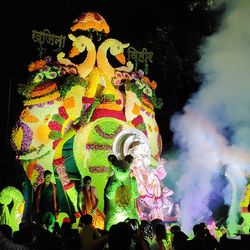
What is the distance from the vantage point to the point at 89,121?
11.1 meters

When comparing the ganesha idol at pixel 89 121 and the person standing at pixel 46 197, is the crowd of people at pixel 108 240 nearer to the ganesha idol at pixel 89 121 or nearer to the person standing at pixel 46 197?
the person standing at pixel 46 197

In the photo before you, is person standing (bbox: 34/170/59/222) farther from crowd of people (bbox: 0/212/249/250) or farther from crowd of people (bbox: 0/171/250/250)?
crowd of people (bbox: 0/212/249/250)

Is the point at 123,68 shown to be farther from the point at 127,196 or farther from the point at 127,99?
the point at 127,196

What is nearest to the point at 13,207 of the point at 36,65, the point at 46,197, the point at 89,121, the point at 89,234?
the point at 46,197

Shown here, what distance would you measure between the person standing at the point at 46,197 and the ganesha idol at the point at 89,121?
0.59m

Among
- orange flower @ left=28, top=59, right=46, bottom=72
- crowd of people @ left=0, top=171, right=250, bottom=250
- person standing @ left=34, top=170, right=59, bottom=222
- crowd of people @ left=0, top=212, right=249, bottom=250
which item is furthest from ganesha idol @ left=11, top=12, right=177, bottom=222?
crowd of people @ left=0, top=212, right=249, bottom=250

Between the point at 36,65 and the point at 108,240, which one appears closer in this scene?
the point at 108,240

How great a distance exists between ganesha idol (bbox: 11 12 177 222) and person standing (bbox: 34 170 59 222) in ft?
1.94

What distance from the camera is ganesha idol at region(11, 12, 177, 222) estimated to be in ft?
34.4

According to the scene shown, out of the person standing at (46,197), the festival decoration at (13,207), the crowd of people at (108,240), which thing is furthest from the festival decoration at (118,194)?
the crowd of people at (108,240)

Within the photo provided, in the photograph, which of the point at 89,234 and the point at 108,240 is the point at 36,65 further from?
the point at 108,240

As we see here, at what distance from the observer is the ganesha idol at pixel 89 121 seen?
413 inches

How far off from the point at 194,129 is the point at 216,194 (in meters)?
1.99

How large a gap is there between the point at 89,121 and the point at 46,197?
2.21m
